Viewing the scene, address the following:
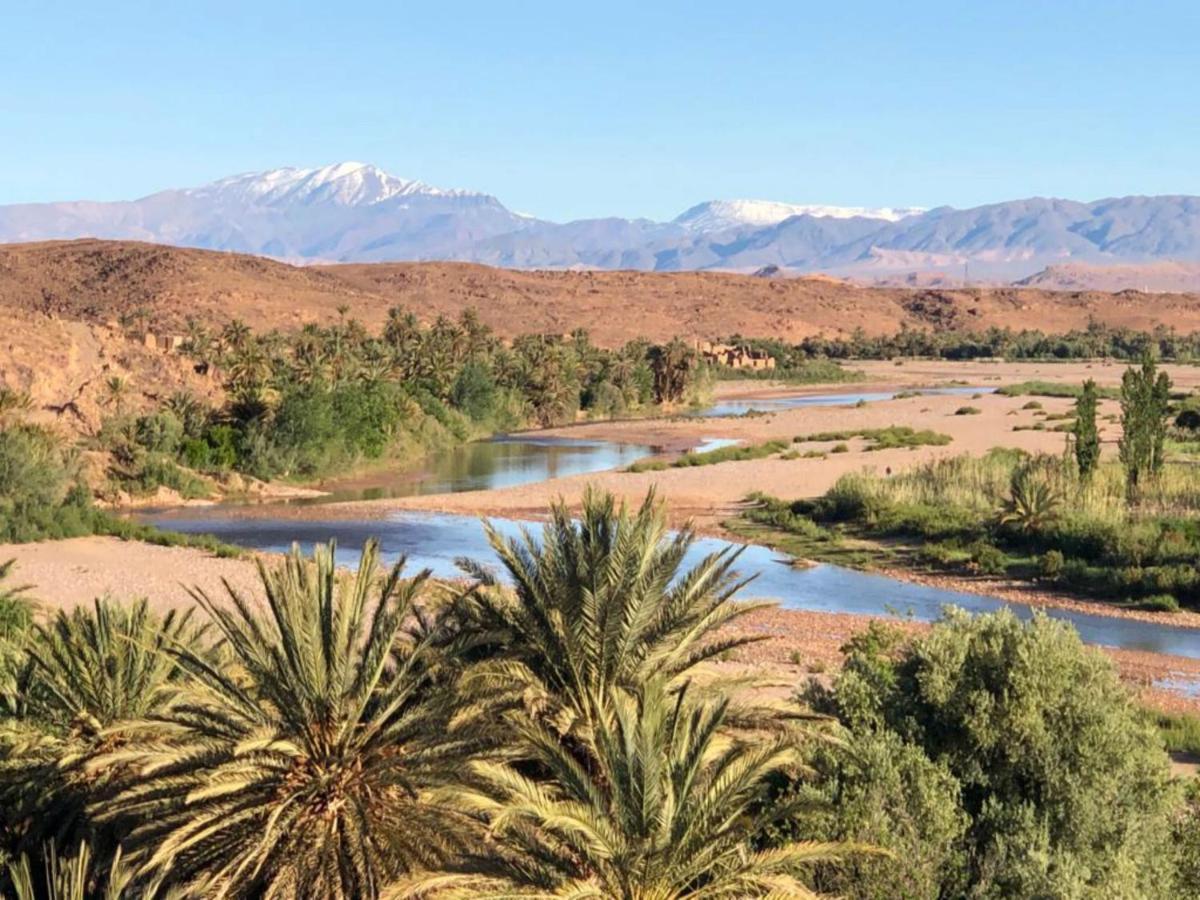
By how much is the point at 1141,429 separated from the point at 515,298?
10447 centimetres

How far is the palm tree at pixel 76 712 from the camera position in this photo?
925cm

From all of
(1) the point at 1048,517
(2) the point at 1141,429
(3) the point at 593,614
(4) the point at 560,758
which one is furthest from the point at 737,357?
(4) the point at 560,758

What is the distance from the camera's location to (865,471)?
4116 cm

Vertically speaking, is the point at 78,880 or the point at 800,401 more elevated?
the point at 78,880

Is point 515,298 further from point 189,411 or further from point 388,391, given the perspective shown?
point 189,411

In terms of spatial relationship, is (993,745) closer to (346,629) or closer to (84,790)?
(346,629)

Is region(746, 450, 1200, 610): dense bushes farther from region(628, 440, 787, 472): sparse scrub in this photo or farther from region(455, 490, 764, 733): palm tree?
region(455, 490, 764, 733): palm tree

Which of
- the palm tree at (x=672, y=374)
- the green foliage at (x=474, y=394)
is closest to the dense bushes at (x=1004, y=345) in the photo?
the palm tree at (x=672, y=374)

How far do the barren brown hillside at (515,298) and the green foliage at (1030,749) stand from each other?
86.4 metres

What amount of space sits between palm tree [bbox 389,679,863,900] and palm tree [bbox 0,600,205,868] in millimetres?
2540

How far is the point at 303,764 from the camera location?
8.36 meters

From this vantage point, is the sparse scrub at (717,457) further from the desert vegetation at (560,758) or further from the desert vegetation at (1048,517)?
the desert vegetation at (560,758)

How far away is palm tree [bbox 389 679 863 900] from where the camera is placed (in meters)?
6.93

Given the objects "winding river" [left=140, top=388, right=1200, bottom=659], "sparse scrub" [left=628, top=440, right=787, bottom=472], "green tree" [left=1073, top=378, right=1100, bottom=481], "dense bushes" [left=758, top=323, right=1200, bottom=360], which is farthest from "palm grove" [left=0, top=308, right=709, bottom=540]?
"dense bushes" [left=758, top=323, right=1200, bottom=360]
